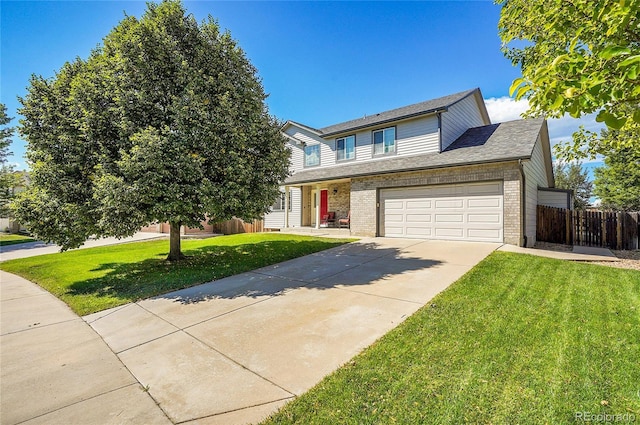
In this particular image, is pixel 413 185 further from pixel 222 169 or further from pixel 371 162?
pixel 222 169

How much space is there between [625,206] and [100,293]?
127 ft

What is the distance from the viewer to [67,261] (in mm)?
10891

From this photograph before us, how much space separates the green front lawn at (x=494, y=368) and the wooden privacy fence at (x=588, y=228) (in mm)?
8565

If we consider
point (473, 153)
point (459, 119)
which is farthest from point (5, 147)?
point (473, 153)

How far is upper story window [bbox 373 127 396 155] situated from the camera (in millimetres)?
14523

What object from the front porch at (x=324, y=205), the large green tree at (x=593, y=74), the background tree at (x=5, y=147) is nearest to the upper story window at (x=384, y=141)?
the front porch at (x=324, y=205)

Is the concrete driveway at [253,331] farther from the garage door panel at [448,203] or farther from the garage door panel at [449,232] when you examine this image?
the garage door panel at [448,203]

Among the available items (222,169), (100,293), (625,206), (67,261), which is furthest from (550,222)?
(625,206)

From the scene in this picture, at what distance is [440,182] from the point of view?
455 inches

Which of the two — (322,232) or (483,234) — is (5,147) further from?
(483,234)

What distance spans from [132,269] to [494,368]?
970 cm

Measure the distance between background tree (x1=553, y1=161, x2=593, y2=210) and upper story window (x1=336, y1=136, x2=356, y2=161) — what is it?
32.7 meters

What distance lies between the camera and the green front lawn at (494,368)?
2.33 m

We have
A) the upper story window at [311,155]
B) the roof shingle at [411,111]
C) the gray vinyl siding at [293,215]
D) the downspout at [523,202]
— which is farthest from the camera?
the gray vinyl siding at [293,215]
